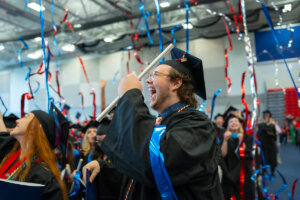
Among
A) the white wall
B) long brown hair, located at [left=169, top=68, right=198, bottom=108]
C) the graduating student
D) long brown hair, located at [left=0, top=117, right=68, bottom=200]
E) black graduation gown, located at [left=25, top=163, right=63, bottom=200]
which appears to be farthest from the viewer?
the white wall

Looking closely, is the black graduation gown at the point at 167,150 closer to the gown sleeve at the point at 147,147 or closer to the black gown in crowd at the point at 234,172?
the gown sleeve at the point at 147,147

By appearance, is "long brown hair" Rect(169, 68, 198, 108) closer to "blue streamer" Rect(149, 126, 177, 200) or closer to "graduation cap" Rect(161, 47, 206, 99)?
"graduation cap" Rect(161, 47, 206, 99)

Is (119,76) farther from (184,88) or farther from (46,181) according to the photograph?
(184,88)

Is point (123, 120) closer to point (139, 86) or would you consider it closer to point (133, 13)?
point (139, 86)

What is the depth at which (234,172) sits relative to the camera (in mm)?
3309

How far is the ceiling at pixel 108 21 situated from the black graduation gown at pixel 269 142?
2925 mm

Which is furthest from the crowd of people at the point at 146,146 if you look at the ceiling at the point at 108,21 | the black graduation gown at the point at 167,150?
the ceiling at the point at 108,21

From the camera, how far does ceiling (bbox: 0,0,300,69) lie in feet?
23.3

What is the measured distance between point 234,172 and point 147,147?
8.85ft

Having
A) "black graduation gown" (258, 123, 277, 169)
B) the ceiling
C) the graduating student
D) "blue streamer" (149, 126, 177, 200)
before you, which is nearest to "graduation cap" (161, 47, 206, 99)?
"blue streamer" (149, 126, 177, 200)

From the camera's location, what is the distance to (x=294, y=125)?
1277 centimetres

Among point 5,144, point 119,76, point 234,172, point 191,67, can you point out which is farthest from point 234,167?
point 119,76

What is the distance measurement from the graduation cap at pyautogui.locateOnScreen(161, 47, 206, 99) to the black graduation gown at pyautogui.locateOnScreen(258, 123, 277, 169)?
5.83 m

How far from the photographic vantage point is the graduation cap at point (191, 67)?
1.49 meters
